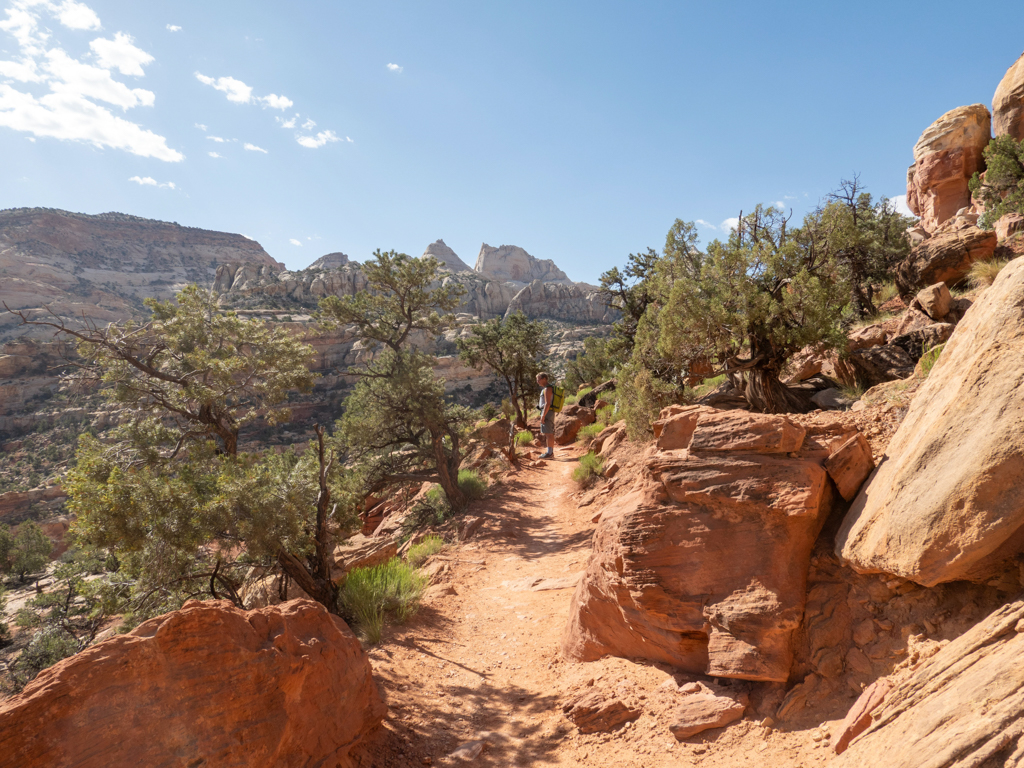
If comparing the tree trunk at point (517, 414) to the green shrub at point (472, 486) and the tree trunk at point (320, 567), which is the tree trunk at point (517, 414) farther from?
the tree trunk at point (320, 567)

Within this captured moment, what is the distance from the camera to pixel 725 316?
354 inches

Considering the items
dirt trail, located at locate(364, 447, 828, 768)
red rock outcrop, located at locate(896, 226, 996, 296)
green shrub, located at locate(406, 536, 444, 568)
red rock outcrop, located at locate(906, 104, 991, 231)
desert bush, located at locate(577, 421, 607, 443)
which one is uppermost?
red rock outcrop, located at locate(906, 104, 991, 231)

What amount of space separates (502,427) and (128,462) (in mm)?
15546

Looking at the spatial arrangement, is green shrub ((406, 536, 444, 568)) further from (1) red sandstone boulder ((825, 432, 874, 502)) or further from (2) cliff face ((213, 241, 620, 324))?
(2) cliff face ((213, 241, 620, 324))

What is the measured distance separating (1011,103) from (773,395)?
23.0 meters

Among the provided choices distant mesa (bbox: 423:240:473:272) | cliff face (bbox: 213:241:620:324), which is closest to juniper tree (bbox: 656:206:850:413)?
cliff face (bbox: 213:241:620:324)

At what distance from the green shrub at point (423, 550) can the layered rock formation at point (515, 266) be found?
502 ft

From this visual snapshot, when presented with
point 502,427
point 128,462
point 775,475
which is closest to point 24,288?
point 502,427

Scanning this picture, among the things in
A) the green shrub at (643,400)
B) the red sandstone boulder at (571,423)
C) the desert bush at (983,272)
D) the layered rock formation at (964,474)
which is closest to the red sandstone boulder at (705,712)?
the layered rock formation at (964,474)

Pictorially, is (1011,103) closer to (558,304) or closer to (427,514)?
(427,514)

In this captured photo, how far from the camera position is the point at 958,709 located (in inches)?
90.0

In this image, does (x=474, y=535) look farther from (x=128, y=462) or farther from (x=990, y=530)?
(x=990, y=530)

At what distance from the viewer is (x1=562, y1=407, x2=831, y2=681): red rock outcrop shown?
12.7ft

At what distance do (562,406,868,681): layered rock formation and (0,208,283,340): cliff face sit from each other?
322 feet
